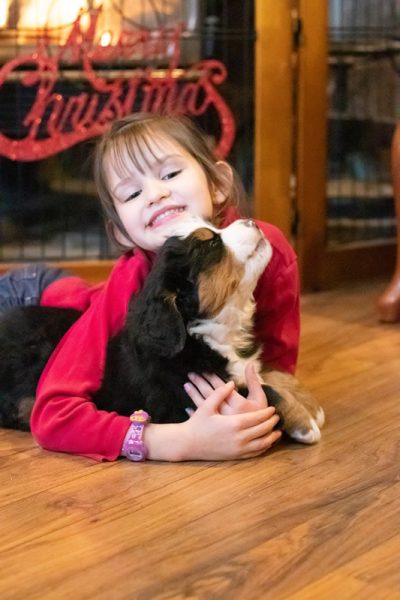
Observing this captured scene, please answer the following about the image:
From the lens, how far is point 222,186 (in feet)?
6.35

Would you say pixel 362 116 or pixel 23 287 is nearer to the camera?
pixel 23 287

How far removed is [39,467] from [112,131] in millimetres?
710

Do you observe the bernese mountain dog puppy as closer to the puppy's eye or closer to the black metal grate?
the puppy's eye

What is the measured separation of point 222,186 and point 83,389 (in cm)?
54

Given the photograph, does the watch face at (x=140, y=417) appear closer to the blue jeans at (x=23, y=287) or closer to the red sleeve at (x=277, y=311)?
the red sleeve at (x=277, y=311)

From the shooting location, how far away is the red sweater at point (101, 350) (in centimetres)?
165

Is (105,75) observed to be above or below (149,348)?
above

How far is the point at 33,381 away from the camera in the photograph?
1.80 metres

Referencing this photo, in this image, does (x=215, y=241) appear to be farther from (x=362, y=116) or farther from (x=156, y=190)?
(x=362, y=116)

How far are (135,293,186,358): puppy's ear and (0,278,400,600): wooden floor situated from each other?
0.77ft

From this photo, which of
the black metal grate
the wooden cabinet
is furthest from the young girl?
the black metal grate

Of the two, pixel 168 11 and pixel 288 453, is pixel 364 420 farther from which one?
pixel 168 11

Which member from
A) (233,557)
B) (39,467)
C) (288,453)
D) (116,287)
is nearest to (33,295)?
(116,287)

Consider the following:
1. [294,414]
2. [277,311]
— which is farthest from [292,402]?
[277,311]
